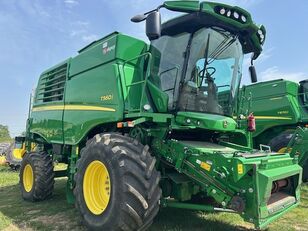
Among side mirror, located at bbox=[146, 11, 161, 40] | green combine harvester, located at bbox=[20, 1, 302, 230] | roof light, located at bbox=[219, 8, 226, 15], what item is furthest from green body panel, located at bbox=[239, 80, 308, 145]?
side mirror, located at bbox=[146, 11, 161, 40]

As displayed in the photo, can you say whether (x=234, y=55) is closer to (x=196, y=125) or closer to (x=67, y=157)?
(x=196, y=125)

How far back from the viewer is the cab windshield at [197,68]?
5348 millimetres

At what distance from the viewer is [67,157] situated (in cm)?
768

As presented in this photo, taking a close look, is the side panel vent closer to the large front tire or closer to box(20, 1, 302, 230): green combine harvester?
box(20, 1, 302, 230): green combine harvester

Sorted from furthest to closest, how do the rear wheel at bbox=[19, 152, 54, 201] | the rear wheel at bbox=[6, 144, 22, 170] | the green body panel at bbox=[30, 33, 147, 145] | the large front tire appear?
the rear wheel at bbox=[6, 144, 22, 170]
the rear wheel at bbox=[19, 152, 54, 201]
the green body panel at bbox=[30, 33, 147, 145]
the large front tire

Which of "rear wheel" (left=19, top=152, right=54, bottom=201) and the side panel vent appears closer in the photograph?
"rear wheel" (left=19, top=152, right=54, bottom=201)

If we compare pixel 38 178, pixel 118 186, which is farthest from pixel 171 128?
pixel 38 178

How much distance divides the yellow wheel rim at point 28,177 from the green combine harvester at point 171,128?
171 cm

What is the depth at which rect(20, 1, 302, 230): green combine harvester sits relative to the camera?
4.38 meters

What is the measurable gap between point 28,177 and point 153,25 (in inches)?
209

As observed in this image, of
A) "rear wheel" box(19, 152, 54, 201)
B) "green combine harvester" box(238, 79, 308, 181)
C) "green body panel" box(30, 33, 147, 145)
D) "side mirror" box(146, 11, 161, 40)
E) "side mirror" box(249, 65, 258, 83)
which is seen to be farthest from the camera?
"green combine harvester" box(238, 79, 308, 181)

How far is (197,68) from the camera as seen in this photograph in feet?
17.7

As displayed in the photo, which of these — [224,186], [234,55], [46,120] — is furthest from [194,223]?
[46,120]

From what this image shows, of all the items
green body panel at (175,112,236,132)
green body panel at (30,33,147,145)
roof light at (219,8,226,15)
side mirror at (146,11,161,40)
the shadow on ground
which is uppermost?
roof light at (219,8,226,15)
